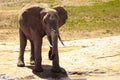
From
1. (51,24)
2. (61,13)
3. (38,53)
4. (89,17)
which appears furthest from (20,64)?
(89,17)

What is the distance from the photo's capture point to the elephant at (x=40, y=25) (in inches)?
535

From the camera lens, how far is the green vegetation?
29.0 m

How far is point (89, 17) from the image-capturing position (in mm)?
31719

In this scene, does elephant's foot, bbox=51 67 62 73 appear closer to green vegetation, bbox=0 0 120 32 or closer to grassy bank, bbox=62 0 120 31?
green vegetation, bbox=0 0 120 32

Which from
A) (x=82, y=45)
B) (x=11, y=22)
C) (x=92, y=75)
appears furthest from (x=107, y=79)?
(x=11, y=22)

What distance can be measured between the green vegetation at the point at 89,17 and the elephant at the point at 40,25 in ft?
42.8

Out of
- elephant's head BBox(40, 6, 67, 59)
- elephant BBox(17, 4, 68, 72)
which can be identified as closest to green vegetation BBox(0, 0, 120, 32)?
elephant BBox(17, 4, 68, 72)

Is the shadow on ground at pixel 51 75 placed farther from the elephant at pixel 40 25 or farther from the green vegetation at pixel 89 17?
the green vegetation at pixel 89 17

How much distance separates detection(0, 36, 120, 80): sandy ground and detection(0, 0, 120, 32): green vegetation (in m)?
9.15

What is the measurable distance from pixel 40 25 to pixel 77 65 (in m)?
2.18

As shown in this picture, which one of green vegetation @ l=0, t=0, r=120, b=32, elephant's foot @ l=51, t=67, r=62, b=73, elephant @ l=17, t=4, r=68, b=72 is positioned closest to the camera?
elephant @ l=17, t=4, r=68, b=72

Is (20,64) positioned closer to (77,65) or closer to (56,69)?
(56,69)

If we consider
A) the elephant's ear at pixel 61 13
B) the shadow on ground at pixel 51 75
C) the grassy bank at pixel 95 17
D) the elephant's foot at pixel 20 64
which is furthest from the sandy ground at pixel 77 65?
the grassy bank at pixel 95 17

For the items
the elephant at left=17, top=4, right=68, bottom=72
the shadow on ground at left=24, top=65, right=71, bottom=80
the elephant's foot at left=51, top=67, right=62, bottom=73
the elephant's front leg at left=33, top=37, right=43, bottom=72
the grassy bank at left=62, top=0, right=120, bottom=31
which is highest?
the elephant at left=17, top=4, right=68, bottom=72
